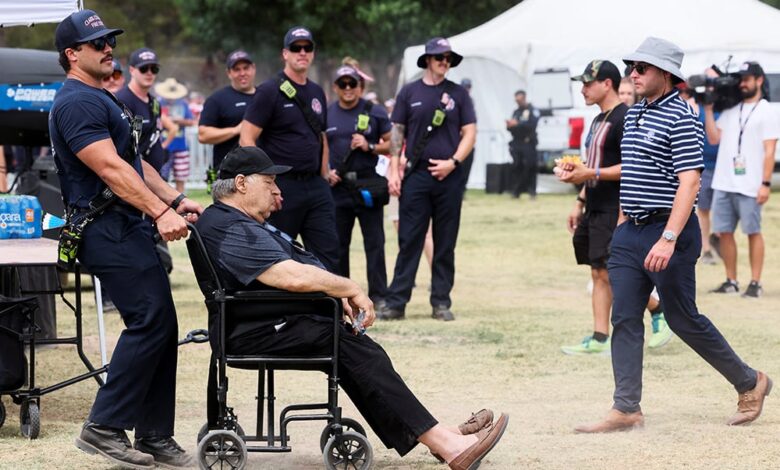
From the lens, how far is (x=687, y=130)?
6438 millimetres

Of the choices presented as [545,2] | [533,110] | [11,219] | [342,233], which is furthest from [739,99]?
[545,2]

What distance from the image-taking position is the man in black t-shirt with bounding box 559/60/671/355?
8.41 meters

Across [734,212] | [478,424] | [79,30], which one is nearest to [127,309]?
[79,30]

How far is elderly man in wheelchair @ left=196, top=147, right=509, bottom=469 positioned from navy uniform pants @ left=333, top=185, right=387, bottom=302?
5.39 metres

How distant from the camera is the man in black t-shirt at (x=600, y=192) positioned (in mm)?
8414

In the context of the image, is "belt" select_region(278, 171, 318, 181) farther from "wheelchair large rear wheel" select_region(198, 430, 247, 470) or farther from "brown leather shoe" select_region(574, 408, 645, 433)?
"wheelchair large rear wheel" select_region(198, 430, 247, 470)

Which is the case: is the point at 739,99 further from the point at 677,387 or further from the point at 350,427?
the point at 350,427

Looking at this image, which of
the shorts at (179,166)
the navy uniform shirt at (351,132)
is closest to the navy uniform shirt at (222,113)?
the navy uniform shirt at (351,132)

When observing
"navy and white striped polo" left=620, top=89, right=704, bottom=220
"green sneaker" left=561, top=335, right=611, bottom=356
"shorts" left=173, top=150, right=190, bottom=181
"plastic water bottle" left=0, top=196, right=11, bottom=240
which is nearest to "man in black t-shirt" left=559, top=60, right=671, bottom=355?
"green sneaker" left=561, top=335, right=611, bottom=356

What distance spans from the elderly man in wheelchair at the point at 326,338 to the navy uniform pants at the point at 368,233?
539cm

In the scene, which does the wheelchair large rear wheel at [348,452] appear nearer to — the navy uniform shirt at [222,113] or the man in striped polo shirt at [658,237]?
the man in striped polo shirt at [658,237]

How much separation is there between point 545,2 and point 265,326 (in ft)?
72.1

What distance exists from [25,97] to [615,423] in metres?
5.25

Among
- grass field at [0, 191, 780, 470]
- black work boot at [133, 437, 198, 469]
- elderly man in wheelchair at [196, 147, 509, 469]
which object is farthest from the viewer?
grass field at [0, 191, 780, 470]
